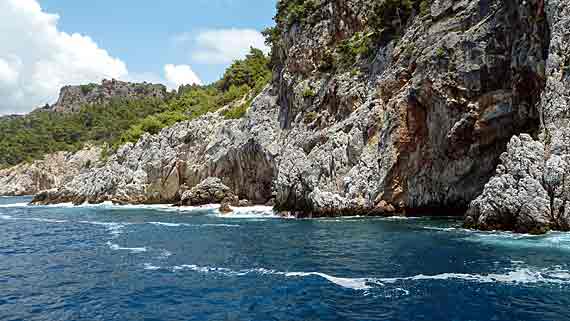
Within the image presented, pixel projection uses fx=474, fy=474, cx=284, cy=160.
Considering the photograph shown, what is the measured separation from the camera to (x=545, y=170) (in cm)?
2805

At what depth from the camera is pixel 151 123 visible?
3442 inches

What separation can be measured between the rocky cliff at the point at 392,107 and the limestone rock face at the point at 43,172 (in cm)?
6848

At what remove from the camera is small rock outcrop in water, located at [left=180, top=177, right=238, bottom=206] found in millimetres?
63719

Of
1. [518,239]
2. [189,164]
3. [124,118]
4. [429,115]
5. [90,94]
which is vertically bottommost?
[518,239]

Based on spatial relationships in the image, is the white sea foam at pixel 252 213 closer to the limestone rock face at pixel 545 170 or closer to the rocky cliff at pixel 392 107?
the rocky cliff at pixel 392 107

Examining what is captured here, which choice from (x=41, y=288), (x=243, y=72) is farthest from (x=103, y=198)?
(x=41, y=288)

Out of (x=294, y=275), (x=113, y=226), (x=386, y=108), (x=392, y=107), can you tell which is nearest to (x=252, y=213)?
(x=113, y=226)

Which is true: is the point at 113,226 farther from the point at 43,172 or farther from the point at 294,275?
the point at 43,172

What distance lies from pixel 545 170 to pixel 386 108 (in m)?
18.3

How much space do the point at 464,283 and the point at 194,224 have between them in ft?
92.3

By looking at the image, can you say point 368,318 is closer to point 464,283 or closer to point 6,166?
point 464,283

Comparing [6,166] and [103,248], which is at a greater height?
[6,166]

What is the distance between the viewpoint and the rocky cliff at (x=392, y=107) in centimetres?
3619

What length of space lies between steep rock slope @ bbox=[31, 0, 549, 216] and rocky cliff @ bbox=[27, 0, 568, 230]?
10cm
